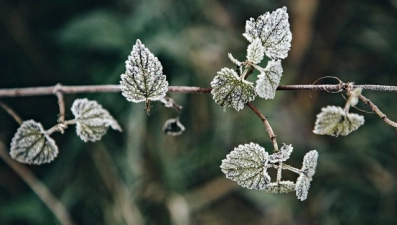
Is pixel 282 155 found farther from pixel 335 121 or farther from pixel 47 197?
pixel 47 197

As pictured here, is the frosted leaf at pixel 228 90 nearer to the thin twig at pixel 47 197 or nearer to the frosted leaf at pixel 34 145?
the frosted leaf at pixel 34 145

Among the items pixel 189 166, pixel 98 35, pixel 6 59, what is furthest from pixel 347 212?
pixel 6 59

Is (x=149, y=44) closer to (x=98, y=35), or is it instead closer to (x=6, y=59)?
(x=98, y=35)

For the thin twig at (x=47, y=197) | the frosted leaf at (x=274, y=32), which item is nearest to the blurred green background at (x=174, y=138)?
the thin twig at (x=47, y=197)

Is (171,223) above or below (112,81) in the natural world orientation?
below

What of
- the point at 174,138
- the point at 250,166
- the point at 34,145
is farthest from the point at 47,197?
the point at 250,166
